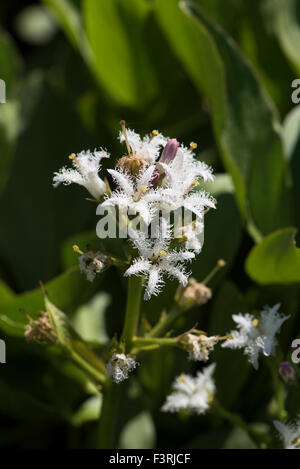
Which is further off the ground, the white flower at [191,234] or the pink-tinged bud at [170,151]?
the pink-tinged bud at [170,151]

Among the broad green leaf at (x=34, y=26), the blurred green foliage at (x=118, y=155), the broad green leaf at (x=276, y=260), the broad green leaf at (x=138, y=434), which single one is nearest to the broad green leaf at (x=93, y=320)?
the blurred green foliage at (x=118, y=155)

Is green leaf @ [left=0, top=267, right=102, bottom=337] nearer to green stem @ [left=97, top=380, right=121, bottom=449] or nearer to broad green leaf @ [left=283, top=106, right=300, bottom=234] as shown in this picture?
green stem @ [left=97, top=380, right=121, bottom=449]

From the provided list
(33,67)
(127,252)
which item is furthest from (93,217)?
(33,67)

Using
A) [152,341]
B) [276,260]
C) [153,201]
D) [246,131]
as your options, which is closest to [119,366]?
[152,341]

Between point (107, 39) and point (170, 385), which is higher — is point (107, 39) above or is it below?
above

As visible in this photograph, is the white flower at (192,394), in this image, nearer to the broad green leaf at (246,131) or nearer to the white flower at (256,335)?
the white flower at (256,335)

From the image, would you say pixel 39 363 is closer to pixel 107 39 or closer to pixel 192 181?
pixel 192 181

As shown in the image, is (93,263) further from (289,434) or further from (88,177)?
(289,434)
